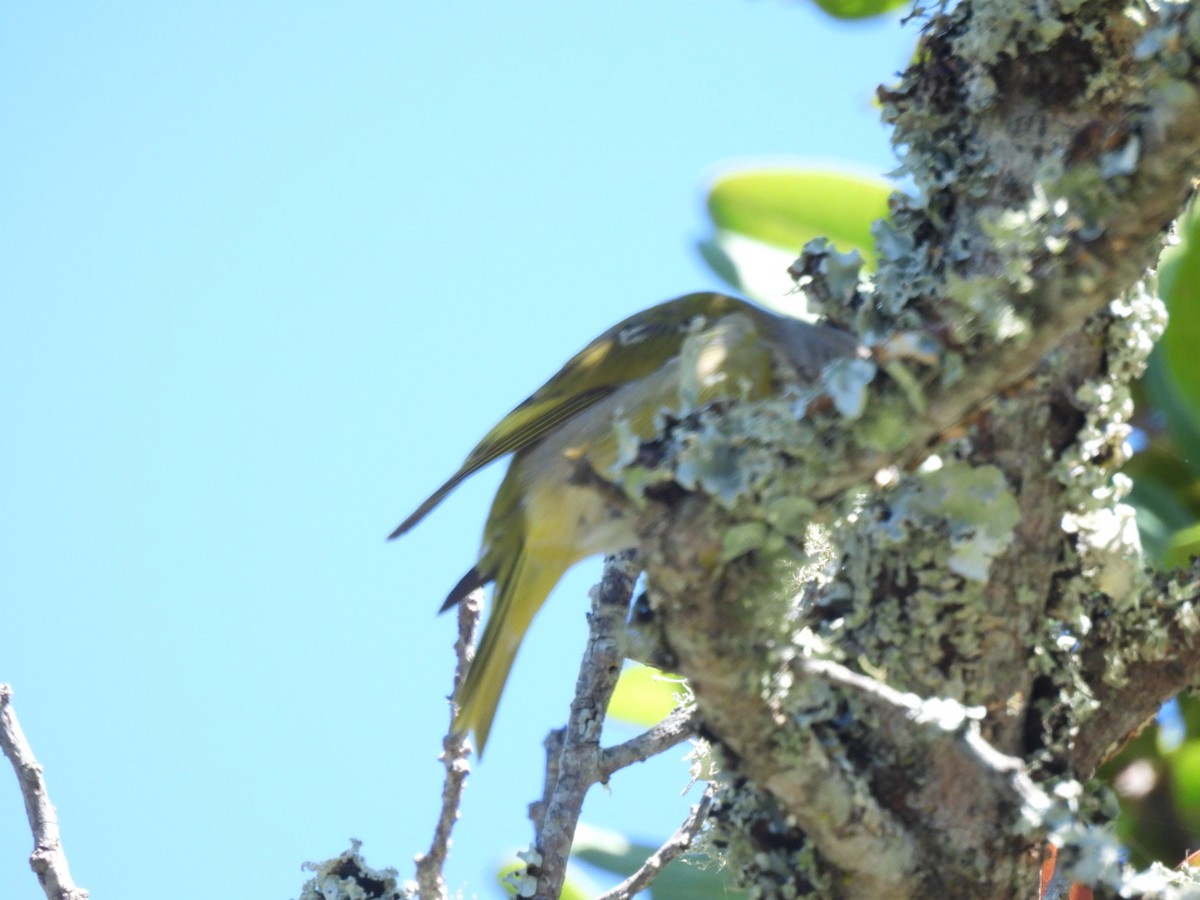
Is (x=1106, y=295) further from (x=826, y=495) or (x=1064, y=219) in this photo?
(x=826, y=495)

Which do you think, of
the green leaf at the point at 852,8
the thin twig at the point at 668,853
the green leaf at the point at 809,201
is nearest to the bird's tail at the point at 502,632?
the thin twig at the point at 668,853

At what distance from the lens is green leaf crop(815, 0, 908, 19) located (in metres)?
3.26

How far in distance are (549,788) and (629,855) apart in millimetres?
733

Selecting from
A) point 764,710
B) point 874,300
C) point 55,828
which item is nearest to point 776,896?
point 764,710

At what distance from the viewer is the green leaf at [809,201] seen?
3711 mm

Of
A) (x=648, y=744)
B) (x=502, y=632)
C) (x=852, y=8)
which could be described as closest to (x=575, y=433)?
(x=502, y=632)

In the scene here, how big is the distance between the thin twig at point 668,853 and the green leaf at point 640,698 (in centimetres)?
110

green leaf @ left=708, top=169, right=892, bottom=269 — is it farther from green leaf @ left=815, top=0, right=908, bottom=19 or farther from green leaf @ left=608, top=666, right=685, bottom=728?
green leaf @ left=608, top=666, right=685, bottom=728

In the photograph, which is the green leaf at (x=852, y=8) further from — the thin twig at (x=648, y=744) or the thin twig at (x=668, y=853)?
the thin twig at (x=668, y=853)

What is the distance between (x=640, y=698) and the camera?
13.1 ft

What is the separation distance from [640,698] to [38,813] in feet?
6.20

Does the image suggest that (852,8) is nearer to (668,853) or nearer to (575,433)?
(575,433)

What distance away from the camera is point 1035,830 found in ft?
4.81

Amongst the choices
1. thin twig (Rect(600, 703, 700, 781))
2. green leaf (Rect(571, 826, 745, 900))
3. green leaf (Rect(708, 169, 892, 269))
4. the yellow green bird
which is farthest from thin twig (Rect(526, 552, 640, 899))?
green leaf (Rect(708, 169, 892, 269))
